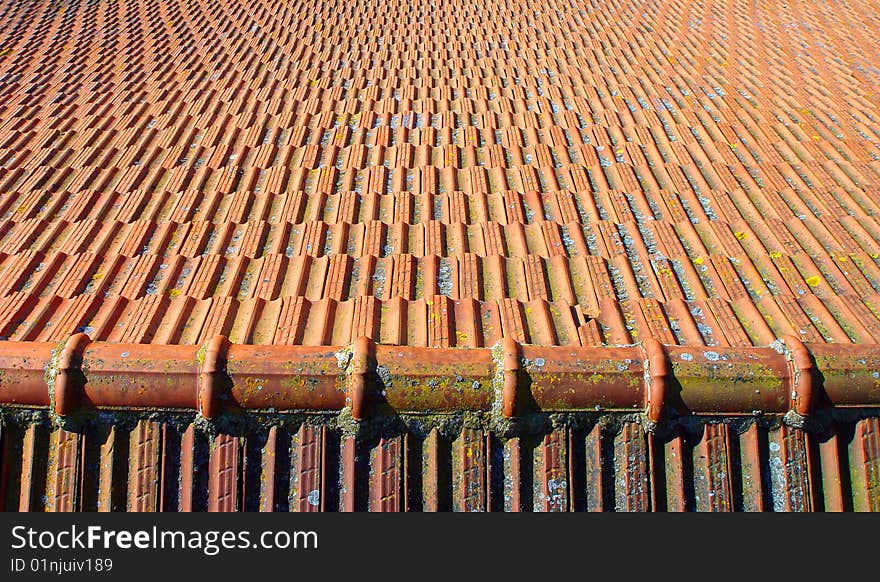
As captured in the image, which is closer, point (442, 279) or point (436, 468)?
point (436, 468)

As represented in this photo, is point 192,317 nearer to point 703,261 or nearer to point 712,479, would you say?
point 712,479

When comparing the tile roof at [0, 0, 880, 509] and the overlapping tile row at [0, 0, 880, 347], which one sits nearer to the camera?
the tile roof at [0, 0, 880, 509]

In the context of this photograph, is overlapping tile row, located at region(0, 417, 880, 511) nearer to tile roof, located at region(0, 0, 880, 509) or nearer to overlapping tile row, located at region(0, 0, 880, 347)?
tile roof, located at region(0, 0, 880, 509)

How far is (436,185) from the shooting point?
10.2 feet

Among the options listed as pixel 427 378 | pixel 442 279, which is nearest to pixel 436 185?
pixel 442 279

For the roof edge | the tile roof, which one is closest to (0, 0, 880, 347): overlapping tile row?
the tile roof

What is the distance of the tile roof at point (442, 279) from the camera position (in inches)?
68.9

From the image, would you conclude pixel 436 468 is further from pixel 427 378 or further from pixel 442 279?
pixel 442 279

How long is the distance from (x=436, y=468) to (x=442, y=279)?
2.70 ft

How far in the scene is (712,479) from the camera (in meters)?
1.80

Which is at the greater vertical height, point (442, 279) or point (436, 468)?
point (442, 279)

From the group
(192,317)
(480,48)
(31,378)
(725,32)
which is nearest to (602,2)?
(725,32)

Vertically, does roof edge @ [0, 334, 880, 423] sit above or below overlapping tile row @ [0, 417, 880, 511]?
above

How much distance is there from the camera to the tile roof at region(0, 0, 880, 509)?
1749 mm
